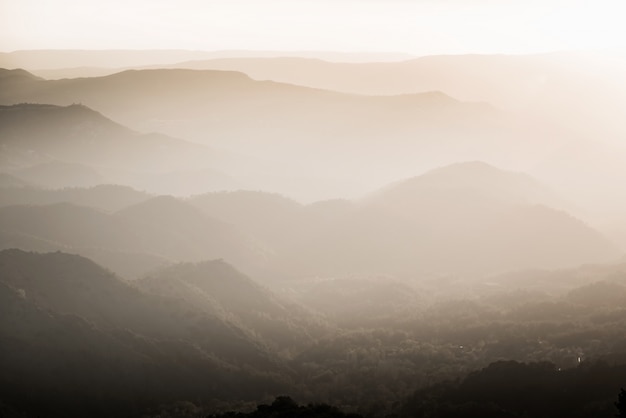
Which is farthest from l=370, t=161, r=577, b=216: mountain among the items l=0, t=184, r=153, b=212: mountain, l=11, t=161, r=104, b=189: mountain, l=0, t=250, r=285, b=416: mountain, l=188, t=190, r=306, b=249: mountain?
l=0, t=250, r=285, b=416: mountain

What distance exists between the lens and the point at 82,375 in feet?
220

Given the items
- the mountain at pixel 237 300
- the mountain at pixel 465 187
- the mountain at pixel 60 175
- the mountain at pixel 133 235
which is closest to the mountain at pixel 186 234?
the mountain at pixel 133 235

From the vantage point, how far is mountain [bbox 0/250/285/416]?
214 ft

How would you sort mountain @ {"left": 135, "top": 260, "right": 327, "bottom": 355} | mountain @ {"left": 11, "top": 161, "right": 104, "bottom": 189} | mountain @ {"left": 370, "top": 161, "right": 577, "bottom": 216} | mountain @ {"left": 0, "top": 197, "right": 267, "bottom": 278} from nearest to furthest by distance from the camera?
mountain @ {"left": 135, "top": 260, "right": 327, "bottom": 355} < mountain @ {"left": 0, "top": 197, "right": 267, "bottom": 278} < mountain @ {"left": 370, "top": 161, "right": 577, "bottom": 216} < mountain @ {"left": 11, "top": 161, "right": 104, "bottom": 189}

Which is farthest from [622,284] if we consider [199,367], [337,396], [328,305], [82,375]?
[82,375]

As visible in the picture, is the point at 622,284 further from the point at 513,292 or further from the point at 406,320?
the point at 406,320

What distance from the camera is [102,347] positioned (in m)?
71.2

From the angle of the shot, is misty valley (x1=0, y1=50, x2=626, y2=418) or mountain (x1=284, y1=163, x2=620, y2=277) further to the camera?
mountain (x1=284, y1=163, x2=620, y2=277)

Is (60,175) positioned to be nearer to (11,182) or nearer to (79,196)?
(11,182)

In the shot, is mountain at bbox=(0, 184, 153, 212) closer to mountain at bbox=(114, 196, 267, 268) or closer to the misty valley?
the misty valley

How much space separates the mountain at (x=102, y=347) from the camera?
2566 inches

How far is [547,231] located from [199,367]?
10300 cm

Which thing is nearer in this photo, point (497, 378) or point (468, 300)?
point (497, 378)

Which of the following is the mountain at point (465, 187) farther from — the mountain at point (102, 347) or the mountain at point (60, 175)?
the mountain at point (102, 347)
